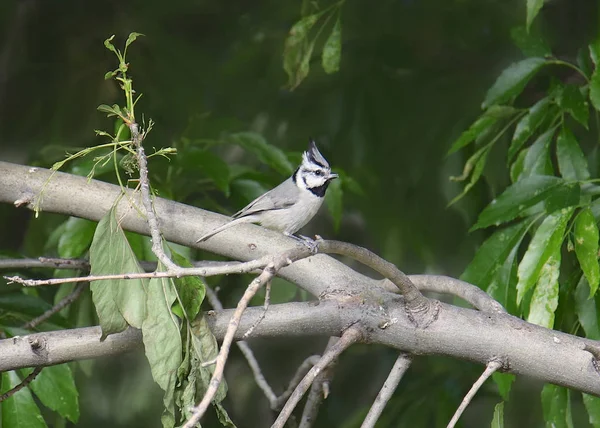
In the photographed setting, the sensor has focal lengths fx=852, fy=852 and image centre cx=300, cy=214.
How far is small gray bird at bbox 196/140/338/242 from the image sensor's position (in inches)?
100

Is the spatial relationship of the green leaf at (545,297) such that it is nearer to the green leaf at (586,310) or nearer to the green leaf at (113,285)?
the green leaf at (586,310)

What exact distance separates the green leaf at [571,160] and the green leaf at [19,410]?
1.40 metres

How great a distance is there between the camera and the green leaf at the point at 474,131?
7.27 ft

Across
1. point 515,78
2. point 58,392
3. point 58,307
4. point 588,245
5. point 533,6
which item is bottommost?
point 58,392

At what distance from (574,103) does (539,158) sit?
16 centimetres

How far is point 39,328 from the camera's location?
87.7 inches

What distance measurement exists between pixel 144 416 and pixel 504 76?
1.84 m

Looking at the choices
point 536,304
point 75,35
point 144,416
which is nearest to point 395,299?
point 536,304

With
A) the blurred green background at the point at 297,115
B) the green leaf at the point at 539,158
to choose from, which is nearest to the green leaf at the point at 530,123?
the green leaf at the point at 539,158

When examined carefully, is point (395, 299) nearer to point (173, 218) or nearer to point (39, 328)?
point (173, 218)

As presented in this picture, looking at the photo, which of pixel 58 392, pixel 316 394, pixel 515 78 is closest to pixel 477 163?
pixel 515 78

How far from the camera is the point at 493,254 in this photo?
2061 mm

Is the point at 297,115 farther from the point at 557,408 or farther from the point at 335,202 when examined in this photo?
the point at 557,408

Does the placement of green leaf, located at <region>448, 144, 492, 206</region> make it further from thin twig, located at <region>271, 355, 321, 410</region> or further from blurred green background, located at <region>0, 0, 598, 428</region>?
thin twig, located at <region>271, 355, 321, 410</region>
